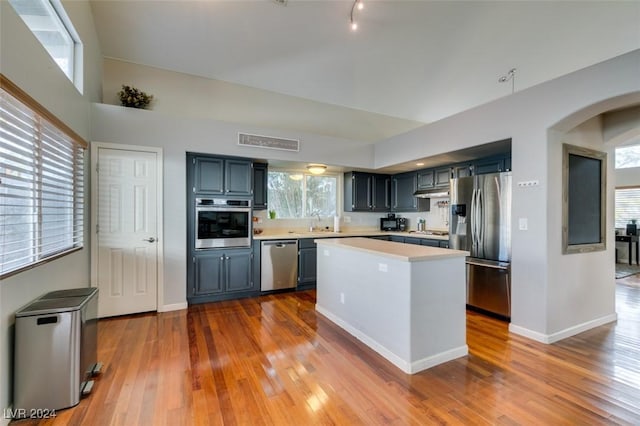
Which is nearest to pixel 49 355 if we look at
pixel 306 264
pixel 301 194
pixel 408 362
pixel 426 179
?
pixel 408 362

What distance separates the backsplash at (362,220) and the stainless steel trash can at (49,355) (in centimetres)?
331

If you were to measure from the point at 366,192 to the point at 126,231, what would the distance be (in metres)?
4.15

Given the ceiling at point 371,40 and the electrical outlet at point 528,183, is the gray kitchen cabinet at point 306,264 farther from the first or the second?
the electrical outlet at point 528,183

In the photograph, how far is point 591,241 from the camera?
323 centimetres

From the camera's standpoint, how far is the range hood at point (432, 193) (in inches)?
187

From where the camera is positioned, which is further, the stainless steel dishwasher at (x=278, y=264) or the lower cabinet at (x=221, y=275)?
the stainless steel dishwasher at (x=278, y=264)

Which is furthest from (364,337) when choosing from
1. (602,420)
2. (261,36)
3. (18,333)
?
(261,36)

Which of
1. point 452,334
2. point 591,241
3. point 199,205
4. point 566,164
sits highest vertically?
point 566,164

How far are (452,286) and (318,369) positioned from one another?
1.37 metres

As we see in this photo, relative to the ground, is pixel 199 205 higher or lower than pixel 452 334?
higher

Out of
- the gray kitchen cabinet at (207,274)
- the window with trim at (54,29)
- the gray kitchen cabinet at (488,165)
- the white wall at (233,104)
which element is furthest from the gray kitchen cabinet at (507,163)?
the window with trim at (54,29)

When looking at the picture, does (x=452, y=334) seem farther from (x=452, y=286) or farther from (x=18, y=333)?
(x=18, y=333)

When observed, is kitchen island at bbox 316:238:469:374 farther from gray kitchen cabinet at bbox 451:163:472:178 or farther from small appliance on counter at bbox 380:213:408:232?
small appliance on counter at bbox 380:213:408:232

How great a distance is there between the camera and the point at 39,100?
6.51 ft
